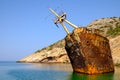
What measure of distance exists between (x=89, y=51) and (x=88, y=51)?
0.60 ft

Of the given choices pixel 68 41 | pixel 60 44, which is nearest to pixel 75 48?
pixel 68 41

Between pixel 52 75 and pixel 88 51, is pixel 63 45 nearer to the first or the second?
pixel 52 75

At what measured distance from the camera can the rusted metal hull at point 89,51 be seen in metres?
43.8

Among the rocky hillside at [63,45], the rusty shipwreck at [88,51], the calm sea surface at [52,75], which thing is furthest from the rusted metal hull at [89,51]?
the rocky hillside at [63,45]

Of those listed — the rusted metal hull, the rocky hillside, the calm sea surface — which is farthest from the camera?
the rocky hillside

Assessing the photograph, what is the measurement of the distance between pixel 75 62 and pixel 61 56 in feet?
211

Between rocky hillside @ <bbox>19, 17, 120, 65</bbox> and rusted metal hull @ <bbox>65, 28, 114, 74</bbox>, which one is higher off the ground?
rocky hillside @ <bbox>19, 17, 120, 65</bbox>

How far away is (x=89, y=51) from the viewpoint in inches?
1727

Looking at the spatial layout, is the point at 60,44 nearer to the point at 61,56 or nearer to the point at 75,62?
the point at 61,56

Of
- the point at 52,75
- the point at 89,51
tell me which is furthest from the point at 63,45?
the point at 89,51

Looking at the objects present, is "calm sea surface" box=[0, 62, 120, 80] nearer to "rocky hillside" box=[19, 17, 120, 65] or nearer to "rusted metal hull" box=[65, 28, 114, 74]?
"rusted metal hull" box=[65, 28, 114, 74]

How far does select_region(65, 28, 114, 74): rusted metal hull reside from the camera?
43816 millimetres

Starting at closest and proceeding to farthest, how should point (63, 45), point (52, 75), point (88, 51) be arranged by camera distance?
1. point (88, 51)
2. point (52, 75)
3. point (63, 45)

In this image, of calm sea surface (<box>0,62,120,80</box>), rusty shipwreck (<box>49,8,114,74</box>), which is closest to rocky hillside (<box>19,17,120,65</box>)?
calm sea surface (<box>0,62,120,80</box>)
